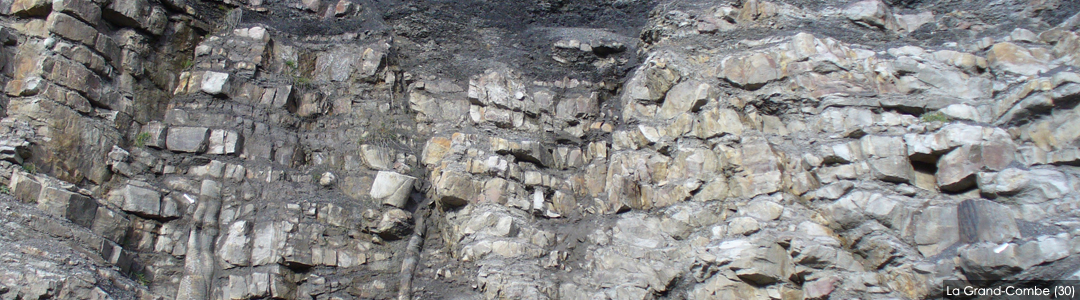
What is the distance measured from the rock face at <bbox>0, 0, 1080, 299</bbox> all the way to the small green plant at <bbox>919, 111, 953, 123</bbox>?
29mm

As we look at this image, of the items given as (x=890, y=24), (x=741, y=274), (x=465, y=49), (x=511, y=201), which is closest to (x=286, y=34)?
(x=465, y=49)

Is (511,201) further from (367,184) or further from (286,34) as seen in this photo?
(286,34)

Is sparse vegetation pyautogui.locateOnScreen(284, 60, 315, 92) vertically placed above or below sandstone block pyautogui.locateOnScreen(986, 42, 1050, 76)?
below

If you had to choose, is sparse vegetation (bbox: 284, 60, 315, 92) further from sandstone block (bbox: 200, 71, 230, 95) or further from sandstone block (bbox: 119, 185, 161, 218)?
sandstone block (bbox: 119, 185, 161, 218)

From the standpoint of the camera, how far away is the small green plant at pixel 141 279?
6.62 metres

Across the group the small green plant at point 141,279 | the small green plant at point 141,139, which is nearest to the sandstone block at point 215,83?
the small green plant at point 141,139

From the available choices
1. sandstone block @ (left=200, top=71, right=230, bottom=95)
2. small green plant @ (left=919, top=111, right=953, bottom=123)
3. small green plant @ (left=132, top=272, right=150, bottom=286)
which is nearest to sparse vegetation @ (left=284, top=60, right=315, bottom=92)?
sandstone block @ (left=200, top=71, right=230, bottom=95)

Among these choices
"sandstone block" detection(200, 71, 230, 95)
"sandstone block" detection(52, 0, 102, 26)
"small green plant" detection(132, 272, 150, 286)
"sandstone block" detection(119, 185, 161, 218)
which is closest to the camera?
"small green plant" detection(132, 272, 150, 286)

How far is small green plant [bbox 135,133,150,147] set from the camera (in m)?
7.45

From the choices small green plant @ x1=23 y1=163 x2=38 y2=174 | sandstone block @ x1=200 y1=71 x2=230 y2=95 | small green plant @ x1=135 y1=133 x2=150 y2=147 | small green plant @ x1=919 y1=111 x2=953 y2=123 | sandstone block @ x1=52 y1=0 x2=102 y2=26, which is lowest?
small green plant @ x1=23 y1=163 x2=38 y2=174

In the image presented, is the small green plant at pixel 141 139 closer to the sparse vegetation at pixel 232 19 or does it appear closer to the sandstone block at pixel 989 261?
the sparse vegetation at pixel 232 19

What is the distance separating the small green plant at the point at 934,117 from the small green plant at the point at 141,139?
8399 mm

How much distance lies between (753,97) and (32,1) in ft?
26.5

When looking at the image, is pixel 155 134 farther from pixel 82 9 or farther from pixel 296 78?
pixel 296 78
